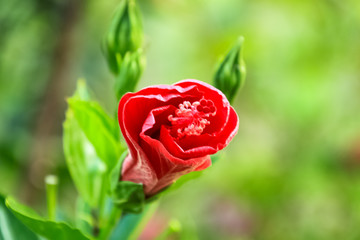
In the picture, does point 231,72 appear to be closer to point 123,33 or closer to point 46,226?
point 123,33

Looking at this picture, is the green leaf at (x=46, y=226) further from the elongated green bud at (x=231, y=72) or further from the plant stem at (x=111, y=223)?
the elongated green bud at (x=231, y=72)

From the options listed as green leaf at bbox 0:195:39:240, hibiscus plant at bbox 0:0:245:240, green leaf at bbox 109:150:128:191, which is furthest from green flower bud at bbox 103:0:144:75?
green leaf at bbox 0:195:39:240

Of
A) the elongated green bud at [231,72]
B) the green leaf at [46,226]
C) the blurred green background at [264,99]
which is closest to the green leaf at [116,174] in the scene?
the green leaf at [46,226]

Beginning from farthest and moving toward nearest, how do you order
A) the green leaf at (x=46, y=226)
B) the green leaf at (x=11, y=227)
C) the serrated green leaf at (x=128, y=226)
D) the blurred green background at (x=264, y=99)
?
1. the blurred green background at (x=264, y=99)
2. the serrated green leaf at (x=128, y=226)
3. the green leaf at (x=11, y=227)
4. the green leaf at (x=46, y=226)

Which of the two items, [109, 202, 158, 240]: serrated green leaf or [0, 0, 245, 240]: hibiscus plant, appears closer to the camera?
[0, 0, 245, 240]: hibiscus plant

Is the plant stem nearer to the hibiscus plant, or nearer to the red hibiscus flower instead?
the hibiscus plant

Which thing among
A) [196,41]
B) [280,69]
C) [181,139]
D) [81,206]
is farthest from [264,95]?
[181,139]

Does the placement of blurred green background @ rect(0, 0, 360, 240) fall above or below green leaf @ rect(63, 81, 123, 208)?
below
